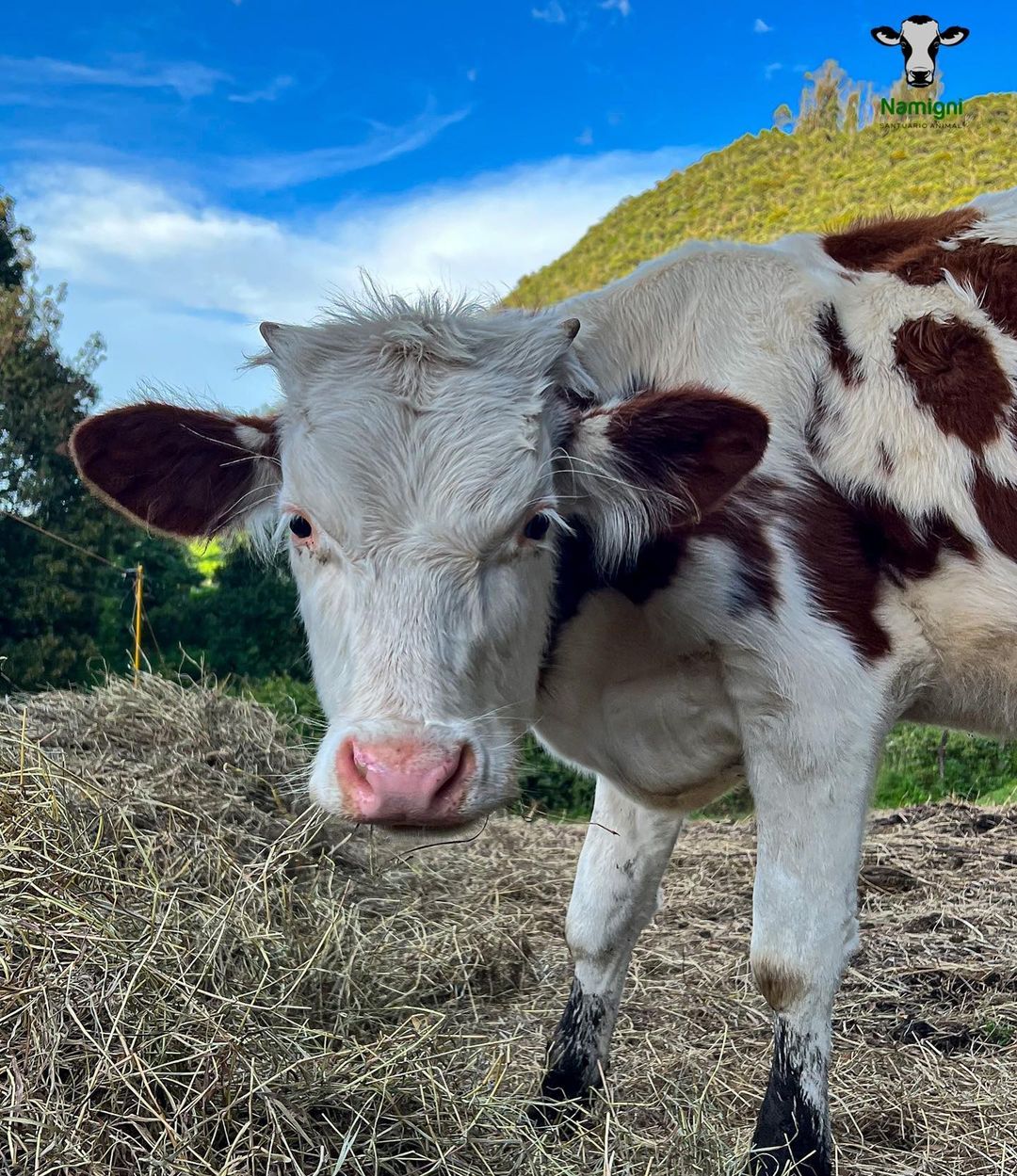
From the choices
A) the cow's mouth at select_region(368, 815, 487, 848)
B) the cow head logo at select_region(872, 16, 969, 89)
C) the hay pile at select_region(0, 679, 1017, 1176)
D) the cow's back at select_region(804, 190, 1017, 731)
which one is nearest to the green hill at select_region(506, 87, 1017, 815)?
the cow head logo at select_region(872, 16, 969, 89)

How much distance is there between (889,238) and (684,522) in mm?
1363

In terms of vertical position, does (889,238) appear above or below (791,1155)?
above

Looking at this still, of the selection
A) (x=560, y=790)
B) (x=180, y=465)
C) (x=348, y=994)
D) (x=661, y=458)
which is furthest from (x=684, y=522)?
(x=560, y=790)

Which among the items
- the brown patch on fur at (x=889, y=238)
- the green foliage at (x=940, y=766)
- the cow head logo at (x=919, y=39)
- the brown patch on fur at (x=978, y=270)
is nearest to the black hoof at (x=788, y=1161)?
the brown patch on fur at (x=978, y=270)

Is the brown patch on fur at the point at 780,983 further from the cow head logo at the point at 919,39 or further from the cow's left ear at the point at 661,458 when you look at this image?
the cow head logo at the point at 919,39

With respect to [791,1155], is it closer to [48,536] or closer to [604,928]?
[604,928]

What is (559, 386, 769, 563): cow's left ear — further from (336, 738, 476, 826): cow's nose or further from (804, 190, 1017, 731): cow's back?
(336, 738, 476, 826): cow's nose

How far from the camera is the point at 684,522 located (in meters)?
2.66

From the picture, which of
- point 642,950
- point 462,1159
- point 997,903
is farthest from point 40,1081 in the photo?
point 997,903

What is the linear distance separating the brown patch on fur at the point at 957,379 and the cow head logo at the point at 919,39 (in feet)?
50.3

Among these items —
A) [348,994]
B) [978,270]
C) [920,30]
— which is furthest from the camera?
[920,30]

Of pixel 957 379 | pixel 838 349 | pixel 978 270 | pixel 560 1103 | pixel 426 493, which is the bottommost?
pixel 560 1103

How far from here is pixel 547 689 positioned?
2.97m

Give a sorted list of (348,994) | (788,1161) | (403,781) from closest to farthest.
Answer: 1. (403,781)
2. (788,1161)
3. (348,994)
